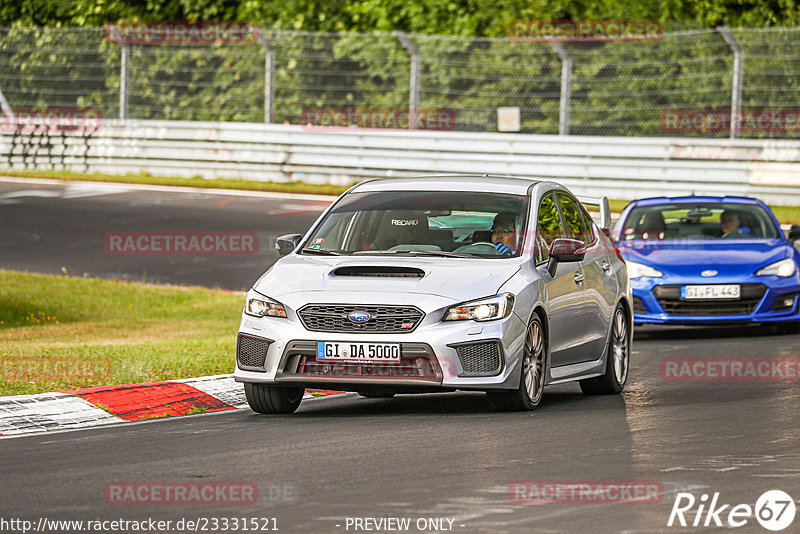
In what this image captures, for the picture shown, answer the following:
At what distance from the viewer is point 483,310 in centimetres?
995

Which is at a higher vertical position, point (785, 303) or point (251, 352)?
point (251, 352)

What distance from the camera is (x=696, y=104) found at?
27.7m

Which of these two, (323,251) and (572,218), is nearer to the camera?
(323,251)

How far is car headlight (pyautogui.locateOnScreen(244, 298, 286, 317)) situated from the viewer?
33.2ft

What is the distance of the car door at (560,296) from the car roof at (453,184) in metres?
0.23

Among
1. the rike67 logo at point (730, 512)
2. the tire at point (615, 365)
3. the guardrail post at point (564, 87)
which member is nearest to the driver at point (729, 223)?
the tire at point (615, 365)

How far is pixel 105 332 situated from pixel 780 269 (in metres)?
7.02

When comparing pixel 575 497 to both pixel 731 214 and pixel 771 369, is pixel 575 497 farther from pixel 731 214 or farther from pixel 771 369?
pixel 731 214

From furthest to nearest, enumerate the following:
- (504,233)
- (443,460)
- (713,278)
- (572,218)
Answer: (713,278), (572,218), (504,233), (443,460)

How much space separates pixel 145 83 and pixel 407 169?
6.15 metres

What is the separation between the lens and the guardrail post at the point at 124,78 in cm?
3095

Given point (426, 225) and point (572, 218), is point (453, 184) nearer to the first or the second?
point (426, 225)

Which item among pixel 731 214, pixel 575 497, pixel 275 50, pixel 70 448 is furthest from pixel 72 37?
pixel 575 497

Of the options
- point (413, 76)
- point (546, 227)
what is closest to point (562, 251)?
point (546, 227)
